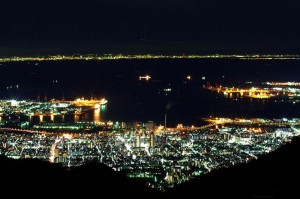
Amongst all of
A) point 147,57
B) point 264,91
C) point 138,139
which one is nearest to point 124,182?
point 138,139

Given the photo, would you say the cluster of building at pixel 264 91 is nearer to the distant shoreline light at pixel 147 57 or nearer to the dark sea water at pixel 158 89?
the dark sea water at pixel 158 89

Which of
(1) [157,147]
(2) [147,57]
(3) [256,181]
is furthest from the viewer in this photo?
(2) [147,57]

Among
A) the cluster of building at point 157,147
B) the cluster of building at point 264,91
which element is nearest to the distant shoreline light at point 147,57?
the cluster of building at point 264,91

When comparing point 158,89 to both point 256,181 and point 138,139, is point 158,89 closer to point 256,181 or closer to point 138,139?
point 138,139

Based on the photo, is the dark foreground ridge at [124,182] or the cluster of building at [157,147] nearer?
the dark foreground ridge at [124,182]

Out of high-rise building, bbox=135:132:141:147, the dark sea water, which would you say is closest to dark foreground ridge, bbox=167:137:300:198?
high-rise building, bbox=135:132:141:147

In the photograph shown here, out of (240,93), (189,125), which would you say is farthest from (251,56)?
(189,125)
